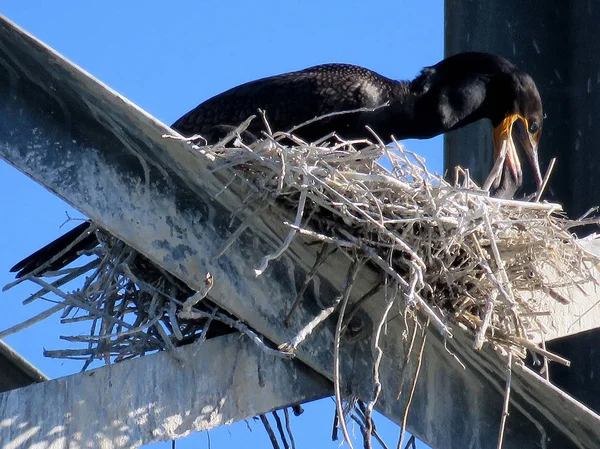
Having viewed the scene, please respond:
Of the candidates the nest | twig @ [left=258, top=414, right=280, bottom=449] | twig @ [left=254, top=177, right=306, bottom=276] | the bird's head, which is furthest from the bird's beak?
twig @ [left=254, top=177, right=306, bottom=276]

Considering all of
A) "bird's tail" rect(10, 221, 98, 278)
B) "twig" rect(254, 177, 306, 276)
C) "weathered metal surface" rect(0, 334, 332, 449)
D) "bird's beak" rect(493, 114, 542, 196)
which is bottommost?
"weathered metal surface" rect(0, 334, 332, 449)

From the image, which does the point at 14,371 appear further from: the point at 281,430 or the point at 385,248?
the point at 385,248

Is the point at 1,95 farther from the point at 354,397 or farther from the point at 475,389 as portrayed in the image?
the point at 475,389

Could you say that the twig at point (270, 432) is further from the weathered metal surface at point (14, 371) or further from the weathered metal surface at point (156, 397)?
the weathered metal surface at point (14, 371)

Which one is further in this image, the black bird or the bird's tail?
the black bird

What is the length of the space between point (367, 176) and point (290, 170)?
223mm

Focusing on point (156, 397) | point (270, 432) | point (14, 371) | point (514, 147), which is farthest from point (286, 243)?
point (514, 147)

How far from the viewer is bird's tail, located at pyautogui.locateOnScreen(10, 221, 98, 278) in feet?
12.4

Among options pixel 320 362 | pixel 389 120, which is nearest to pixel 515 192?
pixel 389 120

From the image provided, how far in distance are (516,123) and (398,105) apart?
1.68 ft

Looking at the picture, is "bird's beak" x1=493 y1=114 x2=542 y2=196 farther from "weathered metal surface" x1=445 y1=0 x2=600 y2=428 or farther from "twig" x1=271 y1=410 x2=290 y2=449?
"twig" x1=271 y1=410 x2=290 y2=449

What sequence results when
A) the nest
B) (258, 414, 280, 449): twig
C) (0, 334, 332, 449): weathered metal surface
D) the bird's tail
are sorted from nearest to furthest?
(0, 334, 332, 449): weathered metal surface < the nest < (258, 414, 280, 449): twig < the bird's tail

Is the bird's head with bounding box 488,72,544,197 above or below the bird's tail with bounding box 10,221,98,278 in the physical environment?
above

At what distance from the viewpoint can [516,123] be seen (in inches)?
187
